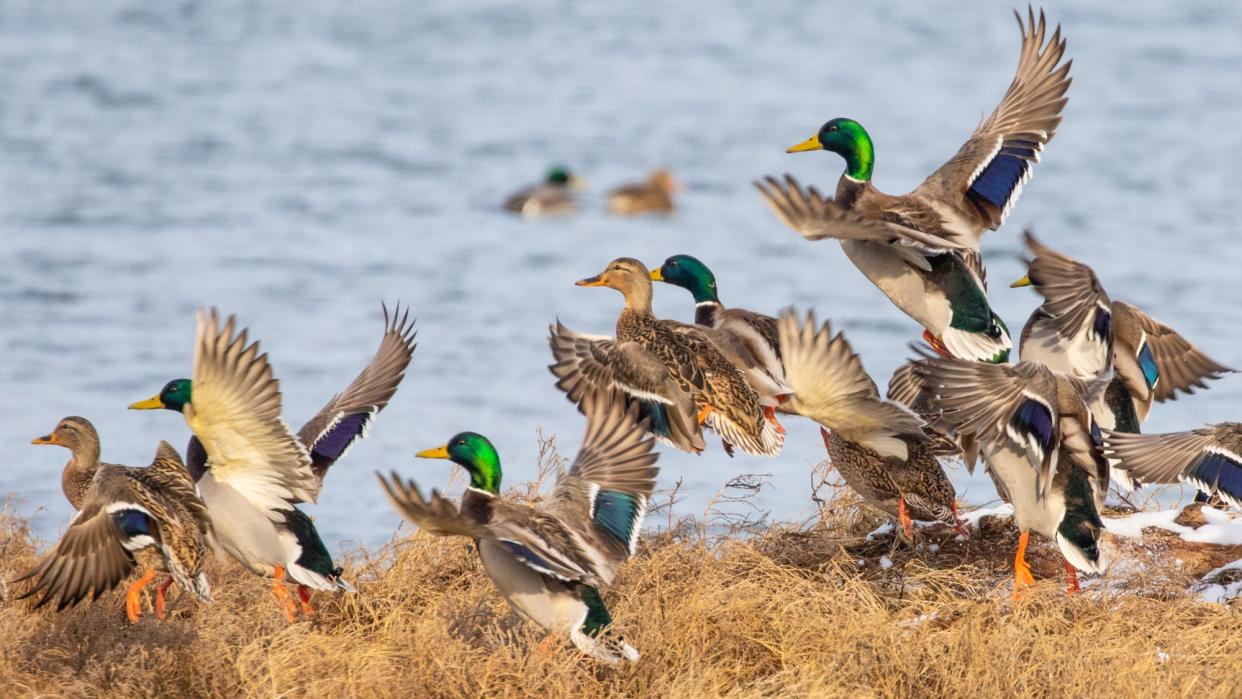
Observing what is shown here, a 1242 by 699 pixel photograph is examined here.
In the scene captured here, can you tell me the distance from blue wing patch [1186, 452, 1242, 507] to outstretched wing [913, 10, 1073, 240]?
1389 millimetres

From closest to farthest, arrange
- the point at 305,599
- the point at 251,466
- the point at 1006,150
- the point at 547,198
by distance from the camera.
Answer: the point at 251,466
the point at 305,599
the point at 1006,150
the point at 547,198

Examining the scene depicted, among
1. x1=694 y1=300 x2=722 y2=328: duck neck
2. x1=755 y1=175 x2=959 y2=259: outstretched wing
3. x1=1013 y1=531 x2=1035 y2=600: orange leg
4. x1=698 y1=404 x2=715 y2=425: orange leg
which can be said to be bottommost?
x1=1013 y1=531 x2=1035 y2=600: orange leg

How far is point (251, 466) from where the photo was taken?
654cm

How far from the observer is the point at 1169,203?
1947 centimetres

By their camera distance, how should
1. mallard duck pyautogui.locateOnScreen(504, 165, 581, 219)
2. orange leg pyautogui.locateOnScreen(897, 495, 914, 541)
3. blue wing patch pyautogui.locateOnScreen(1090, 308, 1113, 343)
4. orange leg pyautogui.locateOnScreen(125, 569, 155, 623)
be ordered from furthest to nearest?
mallard duck pyautogui.locateOnScreen(504, 165, 581, 219) < blue wing patch pyautogui.locateOnScreen(1090, 308, 1113, 343) < orange leg pyautogui.locateOnScreen(897, 495, 914, 541) < orange leg pyautogui.locateOnScreen(125, 569, 155, 623)

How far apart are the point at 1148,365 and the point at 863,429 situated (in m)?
1.65

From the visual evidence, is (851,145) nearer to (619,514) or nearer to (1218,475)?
(1218,475)

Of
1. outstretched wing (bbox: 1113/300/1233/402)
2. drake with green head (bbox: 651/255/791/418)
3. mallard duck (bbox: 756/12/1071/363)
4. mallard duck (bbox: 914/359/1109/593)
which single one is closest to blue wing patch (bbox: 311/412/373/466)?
drake with green head (bbox: 651/255/791/418)

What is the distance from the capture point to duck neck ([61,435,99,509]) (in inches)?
285

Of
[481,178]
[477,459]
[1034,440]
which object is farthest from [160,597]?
[481,178]

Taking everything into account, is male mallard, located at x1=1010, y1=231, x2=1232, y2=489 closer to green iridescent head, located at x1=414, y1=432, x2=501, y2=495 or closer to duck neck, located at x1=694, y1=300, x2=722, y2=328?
duck neck, located at x1=694, y1=300, x2=722, y2=328

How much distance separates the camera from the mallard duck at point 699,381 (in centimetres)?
705

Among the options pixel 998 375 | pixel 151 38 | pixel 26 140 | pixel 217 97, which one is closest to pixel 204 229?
pixel 26 140

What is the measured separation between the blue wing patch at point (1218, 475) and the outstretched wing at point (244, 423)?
10.9ft
